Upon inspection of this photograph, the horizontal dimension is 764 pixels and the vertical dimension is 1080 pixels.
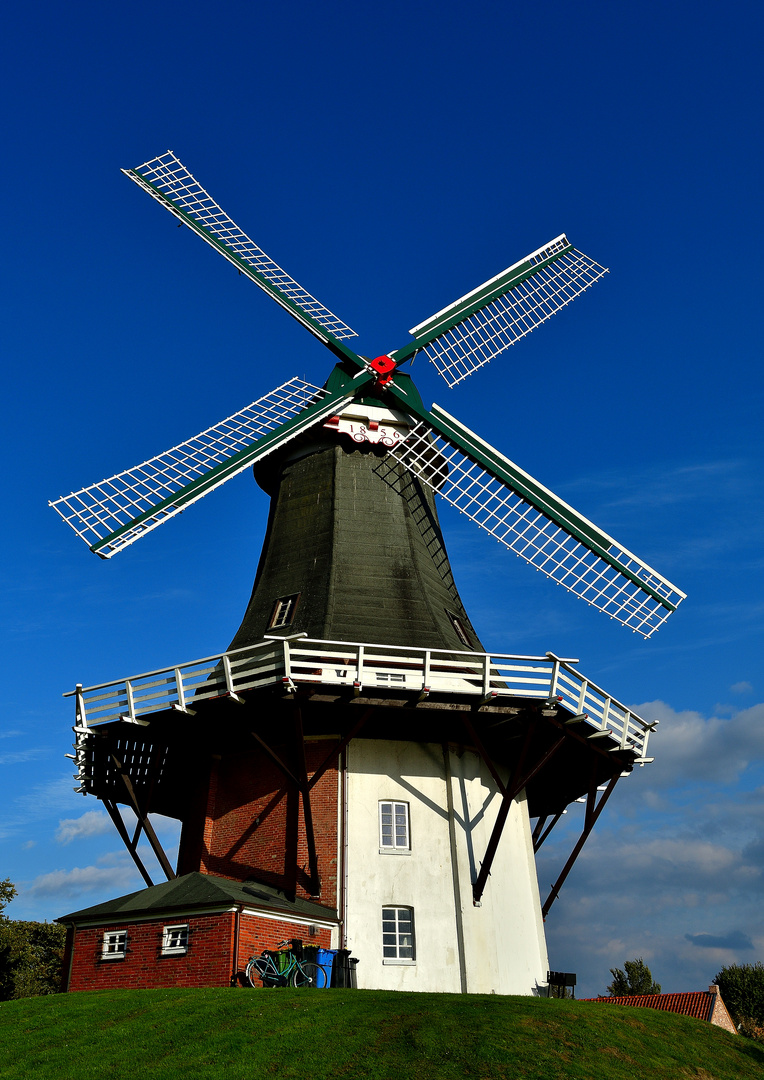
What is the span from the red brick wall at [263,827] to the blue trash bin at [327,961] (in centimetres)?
112

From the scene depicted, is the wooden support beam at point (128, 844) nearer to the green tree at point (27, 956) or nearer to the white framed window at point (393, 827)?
the white framed window at point (393, 827)

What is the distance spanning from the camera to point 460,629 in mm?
→ 22422

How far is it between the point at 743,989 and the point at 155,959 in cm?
3609

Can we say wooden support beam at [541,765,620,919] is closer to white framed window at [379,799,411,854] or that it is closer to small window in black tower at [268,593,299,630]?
white framed window at [379,799,411,854]

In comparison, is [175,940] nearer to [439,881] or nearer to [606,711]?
[439,881]

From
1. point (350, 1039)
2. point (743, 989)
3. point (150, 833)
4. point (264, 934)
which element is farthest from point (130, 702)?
point (743, 989)

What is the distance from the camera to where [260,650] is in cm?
2039

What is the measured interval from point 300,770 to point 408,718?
105 inches

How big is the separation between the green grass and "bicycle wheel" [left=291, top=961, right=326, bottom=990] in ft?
4.31

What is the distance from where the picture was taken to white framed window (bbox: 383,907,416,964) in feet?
60.6

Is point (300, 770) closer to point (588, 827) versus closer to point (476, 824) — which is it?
point (476, 824)

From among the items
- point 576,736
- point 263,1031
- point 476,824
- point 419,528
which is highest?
point 419,528

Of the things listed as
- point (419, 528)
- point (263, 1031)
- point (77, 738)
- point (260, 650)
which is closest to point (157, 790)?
point (77, 738)

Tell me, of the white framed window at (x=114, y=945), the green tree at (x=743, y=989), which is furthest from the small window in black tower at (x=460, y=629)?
the green tree at (x=743, y=989)
